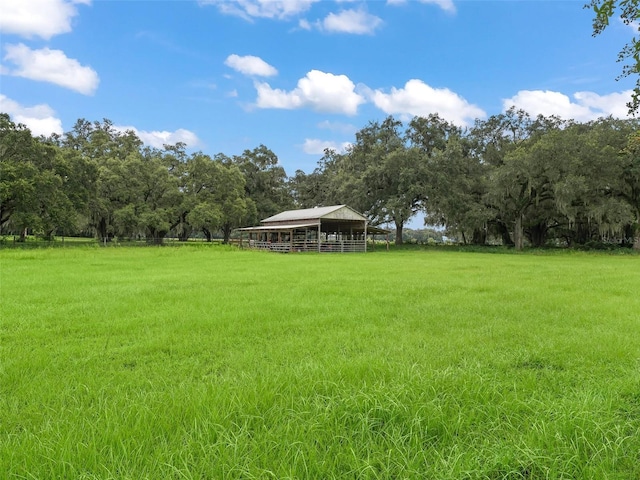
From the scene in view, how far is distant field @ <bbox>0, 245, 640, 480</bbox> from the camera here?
2150mm

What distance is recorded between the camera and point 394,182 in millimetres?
34688

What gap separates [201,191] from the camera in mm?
38688

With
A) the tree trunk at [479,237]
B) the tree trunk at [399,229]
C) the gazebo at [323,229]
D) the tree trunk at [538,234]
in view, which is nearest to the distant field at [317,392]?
the gazebo at [323,229]

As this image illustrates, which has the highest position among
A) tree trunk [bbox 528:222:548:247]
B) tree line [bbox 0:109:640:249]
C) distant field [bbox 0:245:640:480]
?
tree line [bbox 0:109:640:249]

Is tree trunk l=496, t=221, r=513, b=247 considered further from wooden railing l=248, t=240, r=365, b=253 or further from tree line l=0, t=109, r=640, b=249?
wooden railing l=248, t=240, r=365, b=253

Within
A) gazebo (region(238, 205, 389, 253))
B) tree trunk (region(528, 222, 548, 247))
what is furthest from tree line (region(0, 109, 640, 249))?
gazebo (region(238, 205, 389, 253))

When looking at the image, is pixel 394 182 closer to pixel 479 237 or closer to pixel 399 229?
pixel 399 229

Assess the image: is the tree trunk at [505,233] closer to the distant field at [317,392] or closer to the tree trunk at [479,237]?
the tree trunk at [479,237]

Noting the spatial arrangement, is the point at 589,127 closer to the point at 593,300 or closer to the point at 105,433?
the point at 593,300

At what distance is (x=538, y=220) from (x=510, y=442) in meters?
36.0

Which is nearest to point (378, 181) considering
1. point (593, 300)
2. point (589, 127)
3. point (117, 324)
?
point (589, 127)

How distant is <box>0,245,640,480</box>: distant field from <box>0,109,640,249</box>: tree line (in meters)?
24.1

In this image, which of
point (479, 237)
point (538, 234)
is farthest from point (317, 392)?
point (479, 237)

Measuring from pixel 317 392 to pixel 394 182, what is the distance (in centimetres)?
3301
